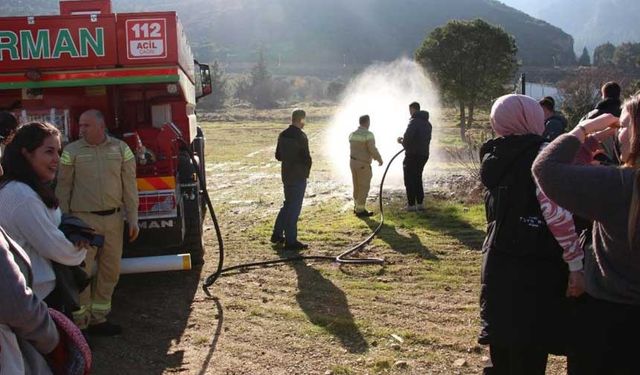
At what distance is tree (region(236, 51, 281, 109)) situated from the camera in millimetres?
89625

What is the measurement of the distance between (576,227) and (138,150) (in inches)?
172

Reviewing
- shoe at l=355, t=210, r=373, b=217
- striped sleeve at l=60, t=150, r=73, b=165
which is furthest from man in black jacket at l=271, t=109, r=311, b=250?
striped sleeve at l=60, t=150, r=73, b=165

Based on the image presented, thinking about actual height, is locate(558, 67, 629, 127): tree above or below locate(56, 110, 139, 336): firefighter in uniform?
above

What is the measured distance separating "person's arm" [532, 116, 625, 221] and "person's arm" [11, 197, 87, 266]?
2303 mm

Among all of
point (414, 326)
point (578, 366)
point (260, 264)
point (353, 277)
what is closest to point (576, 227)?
point (578, 366)

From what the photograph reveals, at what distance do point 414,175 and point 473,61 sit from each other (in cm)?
2597

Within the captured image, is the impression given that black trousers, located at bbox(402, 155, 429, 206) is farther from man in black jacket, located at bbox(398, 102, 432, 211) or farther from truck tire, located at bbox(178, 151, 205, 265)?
truck tire, located at bbox(178, 151, 205, 265)

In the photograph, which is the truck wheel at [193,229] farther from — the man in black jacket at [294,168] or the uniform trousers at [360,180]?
the uniform trousers at [360,180]

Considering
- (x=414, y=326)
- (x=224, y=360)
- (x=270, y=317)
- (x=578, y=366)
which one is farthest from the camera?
(x=270, y=317)

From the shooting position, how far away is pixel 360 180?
10648mm

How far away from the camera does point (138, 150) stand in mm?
6402

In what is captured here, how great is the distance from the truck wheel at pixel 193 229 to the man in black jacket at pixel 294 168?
55.0 inches

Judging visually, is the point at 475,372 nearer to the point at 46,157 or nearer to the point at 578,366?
the point at 578,366

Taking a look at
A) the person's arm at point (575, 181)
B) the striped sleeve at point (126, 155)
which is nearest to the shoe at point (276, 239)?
the striped sleeve at point (126, 155)
